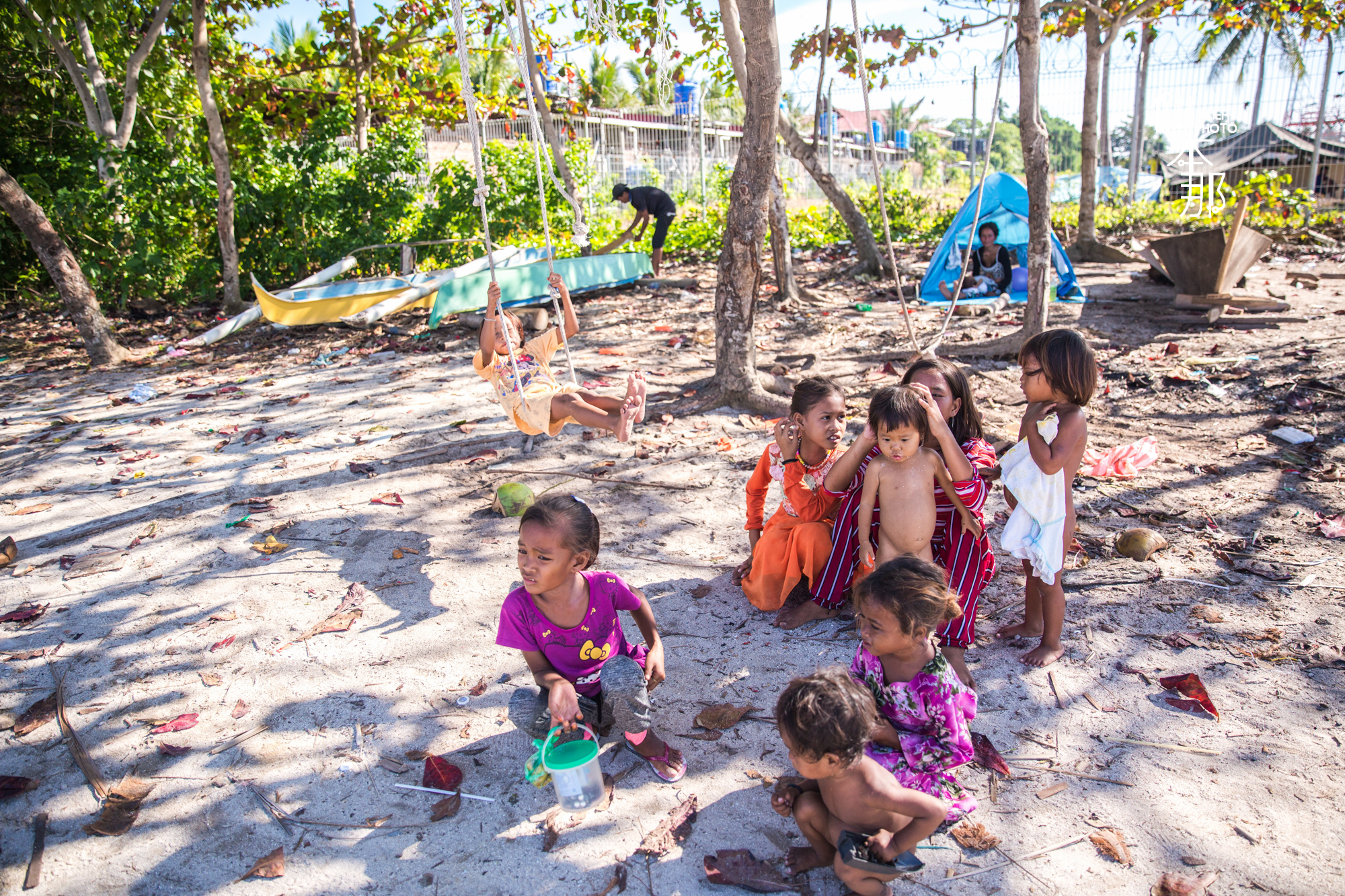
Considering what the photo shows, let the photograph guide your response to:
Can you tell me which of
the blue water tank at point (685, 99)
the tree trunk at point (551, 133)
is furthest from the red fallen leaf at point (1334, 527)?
the blue water tank at point (685, 99)

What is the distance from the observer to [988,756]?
2.19m

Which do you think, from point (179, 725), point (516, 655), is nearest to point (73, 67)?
point (179, 725)

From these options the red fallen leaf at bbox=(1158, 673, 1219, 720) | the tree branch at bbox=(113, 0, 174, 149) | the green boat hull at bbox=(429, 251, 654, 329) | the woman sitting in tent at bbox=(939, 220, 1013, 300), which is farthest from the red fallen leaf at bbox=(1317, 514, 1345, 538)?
the tree branch at bbox=(113, 0, 174, 149)

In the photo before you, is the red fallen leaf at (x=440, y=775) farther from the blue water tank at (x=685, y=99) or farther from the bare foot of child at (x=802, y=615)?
the blue water tank at (x=685, y=99)

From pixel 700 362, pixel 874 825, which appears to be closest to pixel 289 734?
pixel 874 825

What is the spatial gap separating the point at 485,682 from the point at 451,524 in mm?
1286

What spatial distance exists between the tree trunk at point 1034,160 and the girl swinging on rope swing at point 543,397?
2670 millimetres

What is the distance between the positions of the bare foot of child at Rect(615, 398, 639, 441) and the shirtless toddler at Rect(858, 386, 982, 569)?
139cm

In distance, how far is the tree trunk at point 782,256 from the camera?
733 centimetres

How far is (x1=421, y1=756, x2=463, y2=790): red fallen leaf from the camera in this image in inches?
85.5

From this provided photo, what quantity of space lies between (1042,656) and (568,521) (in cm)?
160

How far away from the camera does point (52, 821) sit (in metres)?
2.08

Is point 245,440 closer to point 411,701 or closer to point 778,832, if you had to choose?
point 411,701

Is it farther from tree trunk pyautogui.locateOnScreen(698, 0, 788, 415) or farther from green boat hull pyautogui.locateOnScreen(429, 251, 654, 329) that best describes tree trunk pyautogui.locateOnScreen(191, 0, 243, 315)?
tree trunk pyautogui.locateOnScreen(698, 0, 788, 415)
